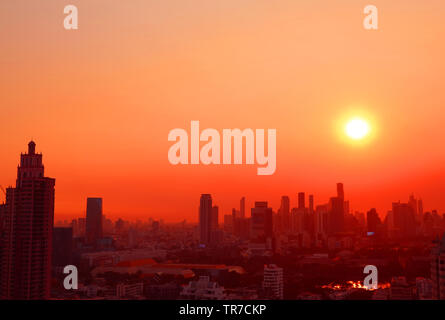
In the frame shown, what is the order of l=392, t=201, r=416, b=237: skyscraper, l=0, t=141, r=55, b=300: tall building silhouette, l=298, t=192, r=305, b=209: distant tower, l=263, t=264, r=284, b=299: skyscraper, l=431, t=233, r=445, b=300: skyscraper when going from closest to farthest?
l=431, t=233, r=445, b=300: skyscraper → l=0, t=141, r=55, b=300: tall building silhouette → l=263, t=264, r=284, b=299: skyscraper → l=298, t=192, r=305, b=209: distant tower → l=392, t=201, r=416, b=237: skyscraper

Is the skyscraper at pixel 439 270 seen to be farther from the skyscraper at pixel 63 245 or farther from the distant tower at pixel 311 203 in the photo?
the skyscraper at pixel 63 245

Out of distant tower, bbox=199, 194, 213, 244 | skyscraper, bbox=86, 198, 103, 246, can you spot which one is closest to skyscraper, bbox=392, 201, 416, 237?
distant tower, bbox=199, 194, 213, 244

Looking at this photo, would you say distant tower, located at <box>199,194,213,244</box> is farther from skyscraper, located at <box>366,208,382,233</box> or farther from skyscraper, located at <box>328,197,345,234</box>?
skyscraper, located at <box>366,208,382,233</box>

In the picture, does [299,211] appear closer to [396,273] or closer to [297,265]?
[297,265]

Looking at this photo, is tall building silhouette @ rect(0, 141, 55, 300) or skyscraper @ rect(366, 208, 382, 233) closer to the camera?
tall building silhouette @ rect(0, 141, 55, 300)

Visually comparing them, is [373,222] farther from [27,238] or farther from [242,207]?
[27,238]

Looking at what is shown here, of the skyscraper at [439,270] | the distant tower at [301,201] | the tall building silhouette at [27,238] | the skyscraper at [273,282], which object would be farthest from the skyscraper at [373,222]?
the tall building silhouette at [27,238]

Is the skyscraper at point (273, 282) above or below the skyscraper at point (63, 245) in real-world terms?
below

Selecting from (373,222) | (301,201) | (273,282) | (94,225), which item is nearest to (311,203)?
(301,201)

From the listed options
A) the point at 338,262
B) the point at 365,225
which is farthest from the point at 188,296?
the point at 365,225
